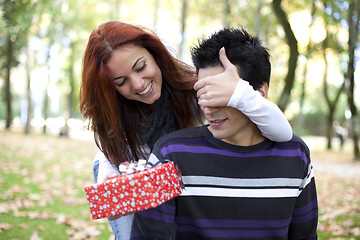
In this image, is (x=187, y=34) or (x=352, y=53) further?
(x=187, y=34)

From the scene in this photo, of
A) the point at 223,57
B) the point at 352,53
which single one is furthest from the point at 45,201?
the point at 352,53

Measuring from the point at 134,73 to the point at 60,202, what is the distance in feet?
14.5

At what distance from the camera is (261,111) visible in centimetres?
179

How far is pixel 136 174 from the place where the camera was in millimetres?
1620

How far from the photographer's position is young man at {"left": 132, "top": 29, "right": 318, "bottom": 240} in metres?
1.83

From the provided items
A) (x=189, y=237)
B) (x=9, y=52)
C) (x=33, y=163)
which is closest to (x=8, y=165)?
(x=33, y=163)

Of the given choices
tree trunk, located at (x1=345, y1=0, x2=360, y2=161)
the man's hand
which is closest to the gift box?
the man's hand

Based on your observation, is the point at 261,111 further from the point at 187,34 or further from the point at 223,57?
the point at 187,34

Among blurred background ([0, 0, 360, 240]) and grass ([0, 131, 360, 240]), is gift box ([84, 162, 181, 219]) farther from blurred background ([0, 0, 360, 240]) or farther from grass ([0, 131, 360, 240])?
grass ([0, 131, 360, 240])

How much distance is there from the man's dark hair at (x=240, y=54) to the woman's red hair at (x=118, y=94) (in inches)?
28.9

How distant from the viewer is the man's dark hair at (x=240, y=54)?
6.40 feet

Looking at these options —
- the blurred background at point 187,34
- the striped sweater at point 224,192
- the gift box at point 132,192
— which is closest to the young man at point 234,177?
the striped sweater at point 224,192

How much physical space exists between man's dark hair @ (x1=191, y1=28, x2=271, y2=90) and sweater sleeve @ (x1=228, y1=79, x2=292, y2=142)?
0.19 m

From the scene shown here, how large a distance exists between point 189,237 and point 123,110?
4.09ft
